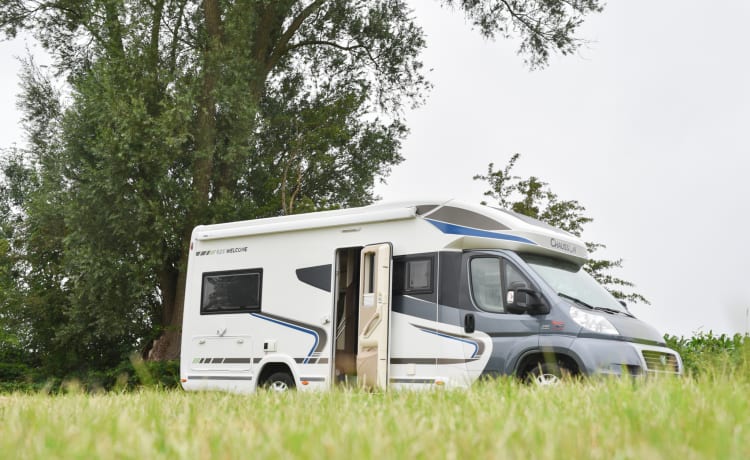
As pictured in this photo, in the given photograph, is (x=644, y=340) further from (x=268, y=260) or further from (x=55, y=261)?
(x=55, y=261)

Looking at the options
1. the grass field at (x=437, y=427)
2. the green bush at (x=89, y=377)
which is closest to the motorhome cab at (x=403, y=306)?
the grass field at (x=437, y=427)

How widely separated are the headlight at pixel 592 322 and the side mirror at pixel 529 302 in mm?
331

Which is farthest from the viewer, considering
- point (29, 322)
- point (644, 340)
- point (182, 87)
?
point (29, 322)

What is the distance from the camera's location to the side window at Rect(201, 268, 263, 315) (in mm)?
11461

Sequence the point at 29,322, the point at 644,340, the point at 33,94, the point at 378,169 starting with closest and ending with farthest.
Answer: the point at 644,340, the point at 29,322, the point at 378,169, the point at 33,94

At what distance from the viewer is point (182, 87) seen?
1728 centimetres

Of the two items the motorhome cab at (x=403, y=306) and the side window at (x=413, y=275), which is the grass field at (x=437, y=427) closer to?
the motorhome cab at (x=403, y=306)

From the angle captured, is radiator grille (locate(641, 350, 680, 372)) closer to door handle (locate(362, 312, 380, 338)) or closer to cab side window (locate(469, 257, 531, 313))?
cab side window (locate(469, 257, 531, 313))

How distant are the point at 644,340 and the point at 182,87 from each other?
12.1 metres

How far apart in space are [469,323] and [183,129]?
32.6ft

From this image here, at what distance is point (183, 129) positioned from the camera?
1688 cm

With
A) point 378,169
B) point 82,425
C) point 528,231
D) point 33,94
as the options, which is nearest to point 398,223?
point 528,231

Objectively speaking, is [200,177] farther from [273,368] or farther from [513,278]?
[513,278]

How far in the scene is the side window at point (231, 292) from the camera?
11461mm
